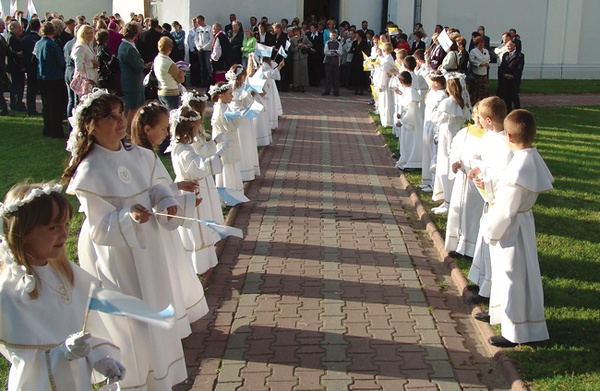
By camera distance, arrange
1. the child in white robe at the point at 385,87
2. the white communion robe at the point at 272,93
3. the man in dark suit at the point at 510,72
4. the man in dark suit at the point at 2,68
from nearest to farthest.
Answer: the white communion robe at the point at 272,93 < the child in white robe at the point at 385,87 < the man in dark suit at the point at 2,68 < the man in dark suit at the point at 510,72

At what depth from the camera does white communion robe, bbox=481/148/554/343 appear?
210 inches

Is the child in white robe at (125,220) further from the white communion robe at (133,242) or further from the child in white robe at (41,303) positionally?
the child in white robe at (41,303)

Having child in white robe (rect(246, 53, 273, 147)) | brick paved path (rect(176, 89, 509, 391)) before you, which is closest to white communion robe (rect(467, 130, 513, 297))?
brick paved path (rect(176, 89, 509, 391))

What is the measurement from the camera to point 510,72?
19.3 m

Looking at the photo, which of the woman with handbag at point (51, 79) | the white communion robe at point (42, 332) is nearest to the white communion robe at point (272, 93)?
the woman with handbag at point (51, 79)

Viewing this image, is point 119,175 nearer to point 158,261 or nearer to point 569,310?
point 158,261

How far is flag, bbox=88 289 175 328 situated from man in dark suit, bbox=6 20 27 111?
15448 mm

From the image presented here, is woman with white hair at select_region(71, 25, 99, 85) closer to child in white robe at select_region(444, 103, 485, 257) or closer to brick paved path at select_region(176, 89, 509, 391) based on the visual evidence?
brick paved path at select_region(176, 89, 509, 391)

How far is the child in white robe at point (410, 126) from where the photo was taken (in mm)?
Answer: 12258

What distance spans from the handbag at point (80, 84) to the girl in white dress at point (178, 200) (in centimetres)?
772

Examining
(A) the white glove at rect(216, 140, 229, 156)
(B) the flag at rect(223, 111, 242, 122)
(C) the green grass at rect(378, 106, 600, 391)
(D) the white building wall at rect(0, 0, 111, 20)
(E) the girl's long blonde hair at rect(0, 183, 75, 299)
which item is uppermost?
(D) the white building wall at rect(0, 0, 111, 20)

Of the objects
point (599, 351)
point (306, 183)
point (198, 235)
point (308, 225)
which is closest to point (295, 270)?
point (198, 235)

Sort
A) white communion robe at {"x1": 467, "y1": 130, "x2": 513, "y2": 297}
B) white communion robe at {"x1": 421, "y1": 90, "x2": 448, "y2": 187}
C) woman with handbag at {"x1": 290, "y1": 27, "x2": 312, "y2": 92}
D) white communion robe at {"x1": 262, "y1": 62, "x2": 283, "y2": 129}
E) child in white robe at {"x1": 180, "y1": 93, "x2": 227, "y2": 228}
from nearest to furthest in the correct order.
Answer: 1. white communion robe at {"x1": 467, "y1": 130, "x2": 513, "y2": 297}
2. child in white robe at {"x1": 180, "y1": 93, "x2": 227, "y2": 228}
3. white communion robe at {"x1": 421, "y1": 90, "x2": 448, "y2": 187}
4. white communion robe at {"x1": 262, "y1": 62, "x2": 283, "y2": 129}
5. woman with handbag at {"x1": 290, "y1": 27, "x2": 312, "y2": 92}

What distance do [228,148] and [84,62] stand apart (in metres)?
4.62
